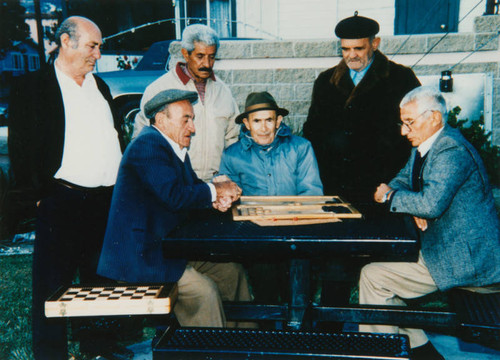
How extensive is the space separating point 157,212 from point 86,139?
69cm

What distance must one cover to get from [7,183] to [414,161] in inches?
198

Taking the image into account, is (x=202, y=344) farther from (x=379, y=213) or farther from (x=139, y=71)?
(x=139, y=71)

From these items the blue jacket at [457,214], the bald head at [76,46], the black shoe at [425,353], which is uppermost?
the bald head at [76,46]

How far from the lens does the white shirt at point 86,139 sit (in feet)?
9.24

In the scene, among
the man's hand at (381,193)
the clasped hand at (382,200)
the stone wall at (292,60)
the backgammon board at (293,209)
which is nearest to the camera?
the backgammon board at (293,209)

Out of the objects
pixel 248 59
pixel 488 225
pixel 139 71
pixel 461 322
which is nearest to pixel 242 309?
pixel 461 322

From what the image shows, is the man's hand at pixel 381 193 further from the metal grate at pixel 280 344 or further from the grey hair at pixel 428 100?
the metal grate at pixel 280 344

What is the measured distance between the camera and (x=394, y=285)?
2795 millimetres

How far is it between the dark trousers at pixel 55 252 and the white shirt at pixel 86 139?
0.10m

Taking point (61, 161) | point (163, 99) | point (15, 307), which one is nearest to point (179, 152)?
point (163, 99)

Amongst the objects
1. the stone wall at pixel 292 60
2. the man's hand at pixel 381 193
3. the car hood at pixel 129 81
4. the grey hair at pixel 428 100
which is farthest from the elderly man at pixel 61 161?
the car hood at pixel 129 81

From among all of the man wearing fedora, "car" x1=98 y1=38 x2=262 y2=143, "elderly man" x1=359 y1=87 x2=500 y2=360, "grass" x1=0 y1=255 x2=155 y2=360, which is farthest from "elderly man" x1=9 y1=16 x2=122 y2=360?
"car" x1=98 y1=38 x2=262 y2=143

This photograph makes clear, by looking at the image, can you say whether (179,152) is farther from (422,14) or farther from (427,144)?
(422,14)

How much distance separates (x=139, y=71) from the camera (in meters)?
7.68
